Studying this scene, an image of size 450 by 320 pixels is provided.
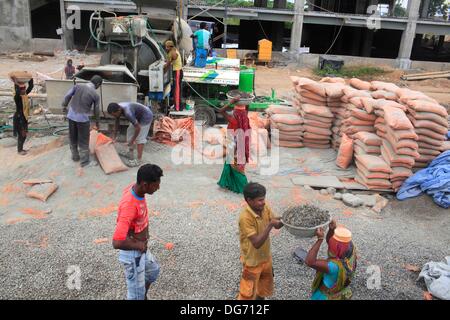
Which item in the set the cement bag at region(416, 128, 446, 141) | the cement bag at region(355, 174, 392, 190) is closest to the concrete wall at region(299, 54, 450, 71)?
the cement bag at region(416, 128, 446, 141)

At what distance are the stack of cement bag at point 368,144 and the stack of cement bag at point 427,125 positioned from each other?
0.67 m

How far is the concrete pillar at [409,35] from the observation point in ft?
70.5

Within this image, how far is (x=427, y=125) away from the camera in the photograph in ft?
24.0

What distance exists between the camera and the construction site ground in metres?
4.66

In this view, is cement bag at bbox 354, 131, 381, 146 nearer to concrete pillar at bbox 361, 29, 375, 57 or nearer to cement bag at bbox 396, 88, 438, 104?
cement bag at bbox 396, 88, 438, 104

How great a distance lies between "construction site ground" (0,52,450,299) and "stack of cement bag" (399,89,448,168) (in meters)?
1.04

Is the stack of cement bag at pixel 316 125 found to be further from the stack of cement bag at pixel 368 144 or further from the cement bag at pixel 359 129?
the stack of cement bag at pixel 368 144

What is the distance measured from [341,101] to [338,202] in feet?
9.41

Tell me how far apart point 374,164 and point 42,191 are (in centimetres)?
542

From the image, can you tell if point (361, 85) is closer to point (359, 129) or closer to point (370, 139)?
point (359, 129)

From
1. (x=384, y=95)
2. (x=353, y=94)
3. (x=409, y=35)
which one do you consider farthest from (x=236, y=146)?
(x=409, y=35)

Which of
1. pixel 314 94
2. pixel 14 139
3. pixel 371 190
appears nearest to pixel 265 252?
pixel 371 190

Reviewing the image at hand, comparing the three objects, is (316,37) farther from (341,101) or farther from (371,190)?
(371,190)

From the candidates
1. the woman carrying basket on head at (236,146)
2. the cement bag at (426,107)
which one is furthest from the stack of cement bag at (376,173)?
the woman carrying basket on head at (236,146)
